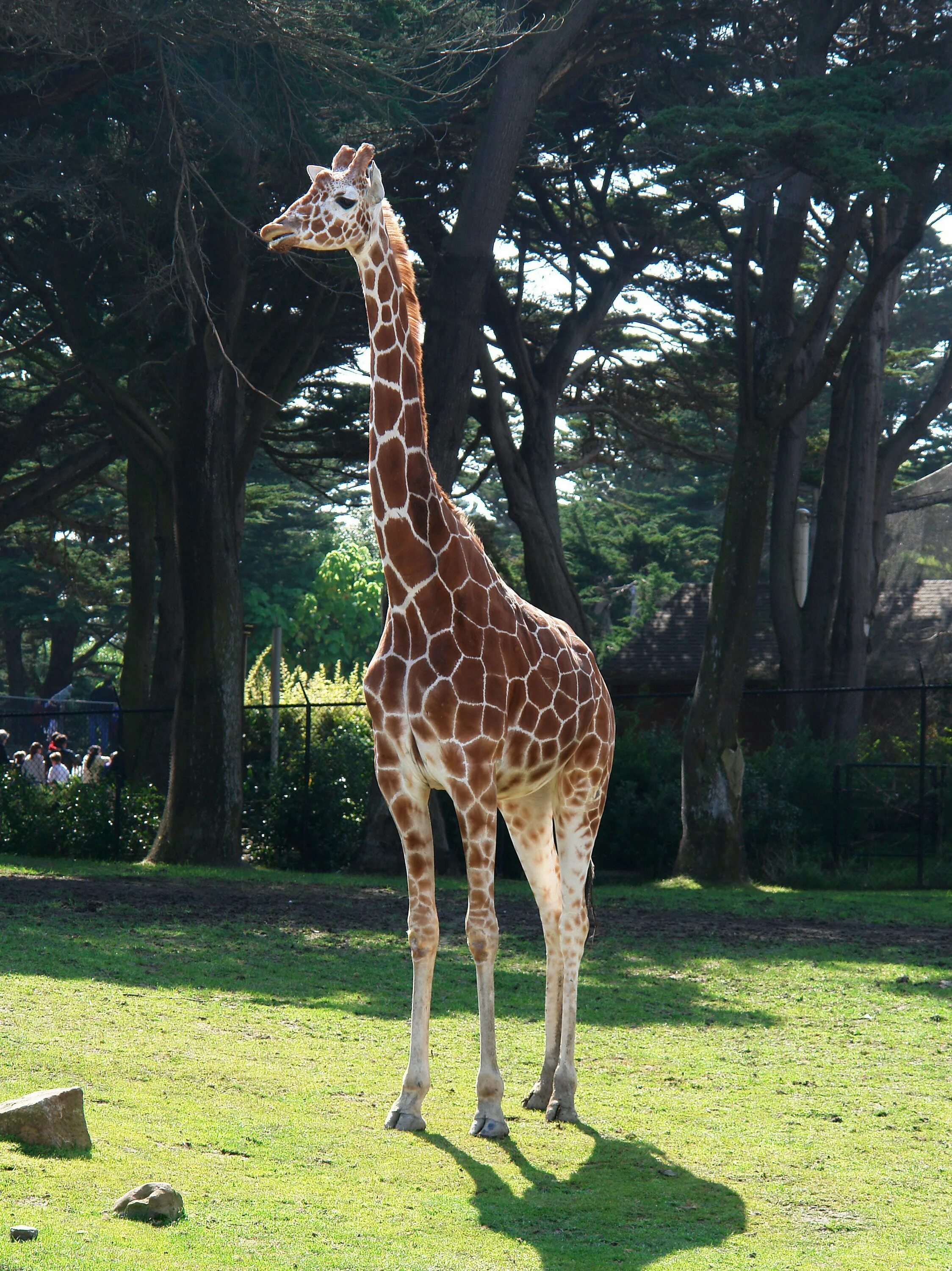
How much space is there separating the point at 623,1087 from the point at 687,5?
15.4 meters

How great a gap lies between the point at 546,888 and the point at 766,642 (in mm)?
27886

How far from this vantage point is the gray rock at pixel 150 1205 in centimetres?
458

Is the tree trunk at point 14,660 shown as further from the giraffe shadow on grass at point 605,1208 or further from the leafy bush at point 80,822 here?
the giraffe shadow on grass at point 605,1208

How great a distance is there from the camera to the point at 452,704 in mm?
6348

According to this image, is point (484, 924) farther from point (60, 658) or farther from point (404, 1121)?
point (60, 658)

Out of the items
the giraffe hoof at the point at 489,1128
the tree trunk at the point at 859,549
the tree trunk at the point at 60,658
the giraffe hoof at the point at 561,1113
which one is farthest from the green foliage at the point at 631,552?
the giraffe hoof at the point at 489,1128

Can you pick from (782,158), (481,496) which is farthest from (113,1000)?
(481,496)

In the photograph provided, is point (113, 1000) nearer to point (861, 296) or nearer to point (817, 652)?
point (861, 296)

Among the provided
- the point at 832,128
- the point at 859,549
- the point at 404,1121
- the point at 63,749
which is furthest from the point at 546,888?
the point at 63,749

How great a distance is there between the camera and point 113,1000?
28.9ft

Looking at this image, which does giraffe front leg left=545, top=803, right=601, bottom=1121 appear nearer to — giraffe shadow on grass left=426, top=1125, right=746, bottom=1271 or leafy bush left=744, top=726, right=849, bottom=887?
giraffe shadow on grass left=426, top=1125, right=746, bottom=1271

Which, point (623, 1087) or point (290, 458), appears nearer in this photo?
point (623, 1087)

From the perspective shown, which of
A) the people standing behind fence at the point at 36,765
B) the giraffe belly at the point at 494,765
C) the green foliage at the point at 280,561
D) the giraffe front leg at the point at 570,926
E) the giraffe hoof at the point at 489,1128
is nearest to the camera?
the giraffe hoof at the point at 489,1128

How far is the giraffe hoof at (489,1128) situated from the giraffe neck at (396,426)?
93.1 inches
